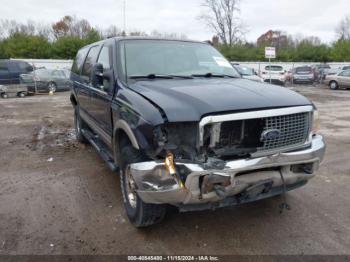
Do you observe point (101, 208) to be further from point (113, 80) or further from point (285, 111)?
point (285, 111)

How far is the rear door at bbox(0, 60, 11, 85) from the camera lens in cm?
1767

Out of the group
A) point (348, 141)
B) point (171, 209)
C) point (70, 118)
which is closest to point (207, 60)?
point (171, 209)

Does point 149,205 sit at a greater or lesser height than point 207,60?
lesser

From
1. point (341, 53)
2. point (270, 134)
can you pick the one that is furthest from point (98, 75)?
point (341, 53)

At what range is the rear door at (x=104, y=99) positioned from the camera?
3.82 m

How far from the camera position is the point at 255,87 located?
3418mm

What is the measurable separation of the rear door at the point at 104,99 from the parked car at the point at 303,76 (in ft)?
79.1

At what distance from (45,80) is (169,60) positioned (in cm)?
1593

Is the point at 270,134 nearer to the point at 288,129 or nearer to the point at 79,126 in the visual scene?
the point at 288,129

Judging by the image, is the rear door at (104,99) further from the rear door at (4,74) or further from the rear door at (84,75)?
the rear door at (4,74)

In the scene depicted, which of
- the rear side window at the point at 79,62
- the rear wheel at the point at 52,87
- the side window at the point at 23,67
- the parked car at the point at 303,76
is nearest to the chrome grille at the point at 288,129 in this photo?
the rear side window at the point at 79,62

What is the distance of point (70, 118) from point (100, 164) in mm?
5196

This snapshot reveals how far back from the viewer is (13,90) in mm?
16422

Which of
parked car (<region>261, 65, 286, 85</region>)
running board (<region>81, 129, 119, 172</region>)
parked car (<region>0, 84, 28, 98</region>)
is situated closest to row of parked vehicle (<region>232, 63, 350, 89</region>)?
parked car (<region>261, 65, 286, 85</region>)
